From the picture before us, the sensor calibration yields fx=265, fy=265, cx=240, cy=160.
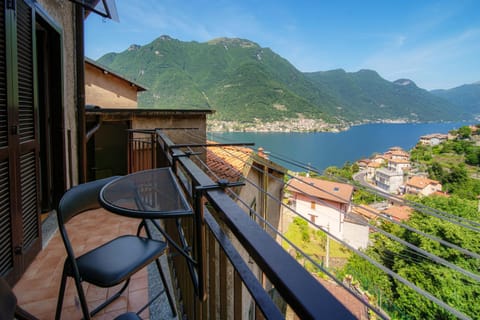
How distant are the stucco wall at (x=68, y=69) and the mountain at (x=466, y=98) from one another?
14712cm

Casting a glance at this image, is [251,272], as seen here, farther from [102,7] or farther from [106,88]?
[106,88]

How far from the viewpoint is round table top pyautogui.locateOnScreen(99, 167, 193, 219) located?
93cm

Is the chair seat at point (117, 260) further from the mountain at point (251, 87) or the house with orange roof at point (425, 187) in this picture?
the house with orange roof at point (425, 187)

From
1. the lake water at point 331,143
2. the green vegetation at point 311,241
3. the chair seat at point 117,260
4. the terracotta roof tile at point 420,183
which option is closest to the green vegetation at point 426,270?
the green vegetation at point 311,241

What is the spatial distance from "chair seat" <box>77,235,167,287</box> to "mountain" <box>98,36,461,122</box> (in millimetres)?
28995

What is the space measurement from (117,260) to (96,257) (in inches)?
4.6

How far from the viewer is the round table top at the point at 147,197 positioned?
93 centimetres

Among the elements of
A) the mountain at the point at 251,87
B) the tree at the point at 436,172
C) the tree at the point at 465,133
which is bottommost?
the tree at the point at 436,172

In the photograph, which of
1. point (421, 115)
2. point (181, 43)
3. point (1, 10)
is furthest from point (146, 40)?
point (421, 115)

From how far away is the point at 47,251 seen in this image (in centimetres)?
231

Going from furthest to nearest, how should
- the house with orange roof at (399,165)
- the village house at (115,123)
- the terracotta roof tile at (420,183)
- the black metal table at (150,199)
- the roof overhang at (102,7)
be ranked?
the house with orange roof at (399,165)
the terracotta roof tile at (420,183)
the village house at (115,123)
the roof overhang at (102,7)
the black metal table at (150,199)

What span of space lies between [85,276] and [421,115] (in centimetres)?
13052

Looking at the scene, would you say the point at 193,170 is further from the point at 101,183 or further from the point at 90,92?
the point at 90,92

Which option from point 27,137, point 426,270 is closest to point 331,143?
point 426,270
